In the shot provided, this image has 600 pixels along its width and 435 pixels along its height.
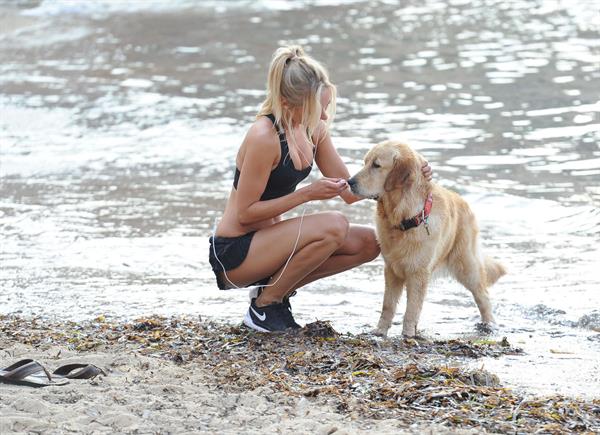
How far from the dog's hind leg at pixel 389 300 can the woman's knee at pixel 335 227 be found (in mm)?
447

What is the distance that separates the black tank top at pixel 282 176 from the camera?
5.56 metres

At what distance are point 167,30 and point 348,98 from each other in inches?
271

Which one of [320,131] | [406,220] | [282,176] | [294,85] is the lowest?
[406,220]

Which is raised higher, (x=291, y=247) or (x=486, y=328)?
(x=291, y=247)

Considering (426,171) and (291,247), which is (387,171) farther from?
(291,247)

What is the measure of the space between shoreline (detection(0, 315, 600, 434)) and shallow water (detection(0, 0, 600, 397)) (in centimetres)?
54

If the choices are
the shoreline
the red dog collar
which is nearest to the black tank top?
the red dog collar

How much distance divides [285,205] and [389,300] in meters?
1.01

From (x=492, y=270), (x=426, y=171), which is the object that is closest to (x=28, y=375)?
(x=426, y=171)

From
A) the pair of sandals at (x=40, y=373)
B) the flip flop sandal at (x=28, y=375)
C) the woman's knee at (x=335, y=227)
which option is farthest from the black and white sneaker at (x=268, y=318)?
the flip flop sandal at (x=28, y=375)

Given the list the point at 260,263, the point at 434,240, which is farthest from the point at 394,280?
the point at 260,263

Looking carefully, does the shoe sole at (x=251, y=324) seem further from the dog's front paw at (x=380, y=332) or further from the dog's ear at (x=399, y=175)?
the dog's ear at (x=399, y=175)

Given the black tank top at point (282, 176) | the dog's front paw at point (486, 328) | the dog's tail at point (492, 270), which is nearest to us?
the black tank top at point (282, 176)

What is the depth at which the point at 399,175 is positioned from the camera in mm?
5812
